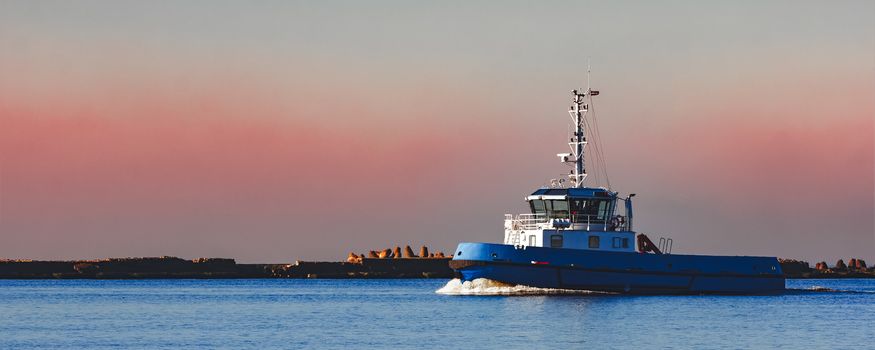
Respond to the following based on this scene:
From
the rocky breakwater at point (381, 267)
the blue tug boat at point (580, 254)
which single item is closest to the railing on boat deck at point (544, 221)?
the blue tug boat at point (580, 254)

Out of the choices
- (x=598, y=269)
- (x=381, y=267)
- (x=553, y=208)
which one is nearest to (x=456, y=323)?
(x=598, y=269)

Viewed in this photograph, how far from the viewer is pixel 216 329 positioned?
47.1 meters

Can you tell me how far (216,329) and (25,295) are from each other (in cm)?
3549

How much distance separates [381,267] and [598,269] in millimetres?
72226

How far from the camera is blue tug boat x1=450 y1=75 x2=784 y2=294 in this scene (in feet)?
186

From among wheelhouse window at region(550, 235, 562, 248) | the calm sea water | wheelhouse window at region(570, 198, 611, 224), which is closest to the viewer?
the calm sea water

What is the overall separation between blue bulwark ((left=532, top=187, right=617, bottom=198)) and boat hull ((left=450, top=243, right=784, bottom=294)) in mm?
2630

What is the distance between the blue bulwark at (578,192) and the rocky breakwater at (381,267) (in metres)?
65.4

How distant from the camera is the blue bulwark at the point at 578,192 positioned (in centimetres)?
5856

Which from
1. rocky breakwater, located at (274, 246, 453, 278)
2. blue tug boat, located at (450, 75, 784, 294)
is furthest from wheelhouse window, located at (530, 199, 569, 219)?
rocky breakwater, located at (274, 246, 453, 278)

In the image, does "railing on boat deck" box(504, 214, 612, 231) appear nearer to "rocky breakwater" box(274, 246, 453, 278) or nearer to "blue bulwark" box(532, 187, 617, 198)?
"blue bulwark" box(532, 187, 617, 198)

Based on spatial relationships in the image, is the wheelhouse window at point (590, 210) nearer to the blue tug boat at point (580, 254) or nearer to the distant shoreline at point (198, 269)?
the blue tug boat at point (580, 254)

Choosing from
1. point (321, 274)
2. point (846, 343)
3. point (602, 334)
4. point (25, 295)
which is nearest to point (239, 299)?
point (25, 295)

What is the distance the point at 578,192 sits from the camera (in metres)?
58.7
